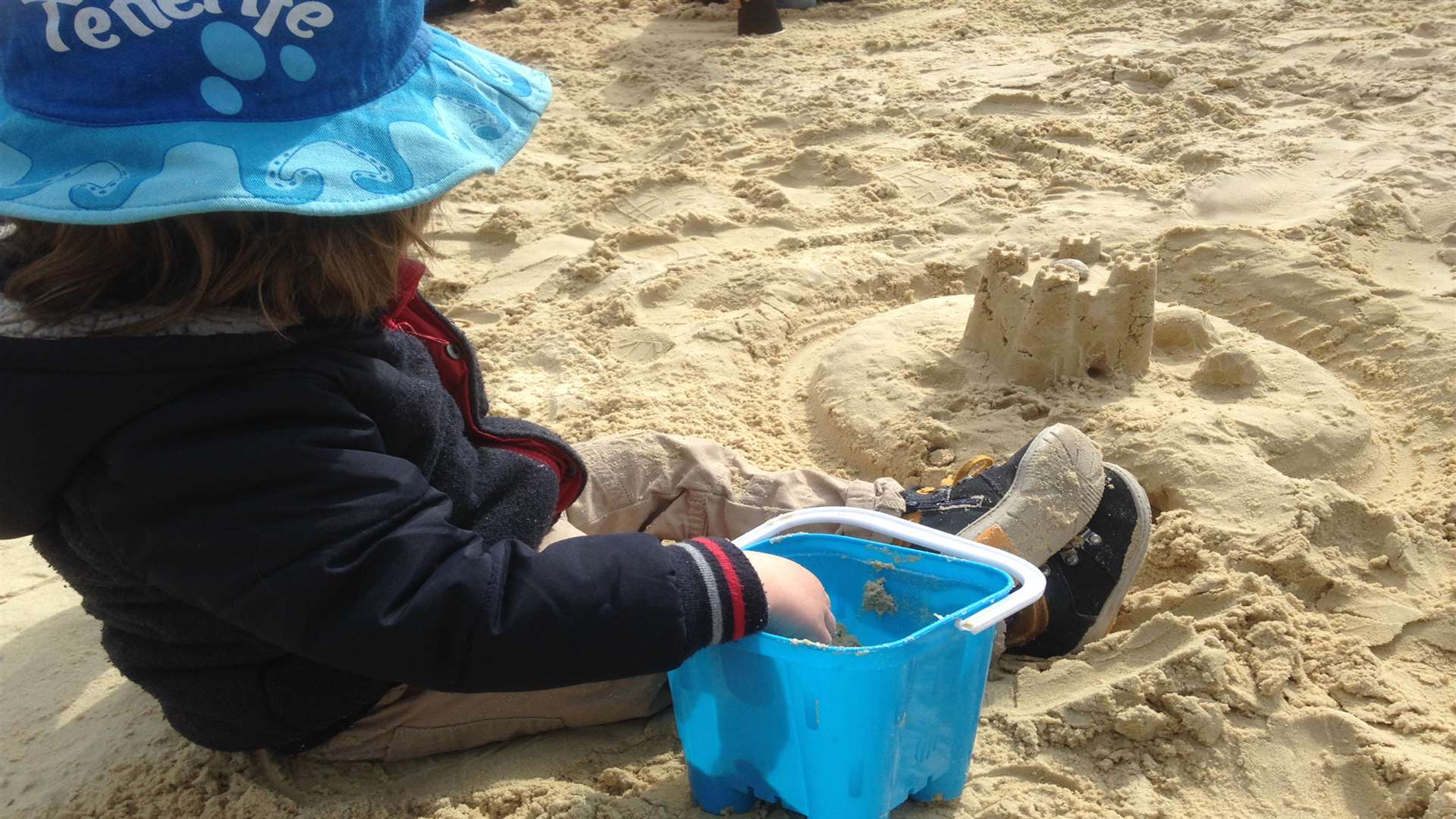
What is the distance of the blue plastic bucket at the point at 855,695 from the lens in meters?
1.15

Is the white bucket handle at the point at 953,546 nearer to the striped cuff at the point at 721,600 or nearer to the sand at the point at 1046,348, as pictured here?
the striped cuff at the point at 721,600

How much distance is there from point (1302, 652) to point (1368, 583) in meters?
0.25

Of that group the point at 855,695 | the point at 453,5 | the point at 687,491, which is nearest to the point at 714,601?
the point at 855,695

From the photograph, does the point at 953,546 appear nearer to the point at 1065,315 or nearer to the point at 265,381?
the point at 265,381

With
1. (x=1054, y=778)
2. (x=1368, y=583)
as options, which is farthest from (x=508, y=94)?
(x=1368, y=583)

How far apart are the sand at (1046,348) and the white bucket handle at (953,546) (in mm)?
282

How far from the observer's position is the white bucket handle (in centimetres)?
116

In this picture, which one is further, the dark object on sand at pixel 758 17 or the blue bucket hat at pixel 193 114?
the dark object on sand at pixel 758 17

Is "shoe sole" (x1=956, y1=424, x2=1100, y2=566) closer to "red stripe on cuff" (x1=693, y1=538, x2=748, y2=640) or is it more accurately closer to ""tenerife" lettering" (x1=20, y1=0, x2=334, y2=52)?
"red stripe on cuff" (x1=693, y1=538, x2=748, y2=640)

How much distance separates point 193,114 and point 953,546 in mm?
908

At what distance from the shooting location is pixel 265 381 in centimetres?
111

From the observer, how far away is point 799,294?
269 cm

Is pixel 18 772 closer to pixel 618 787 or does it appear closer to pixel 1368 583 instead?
pixel 618 787

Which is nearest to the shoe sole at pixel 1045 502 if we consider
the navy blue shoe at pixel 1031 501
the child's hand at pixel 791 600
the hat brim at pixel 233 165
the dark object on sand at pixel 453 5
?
the navy blue shoe at pixel 1031 501
